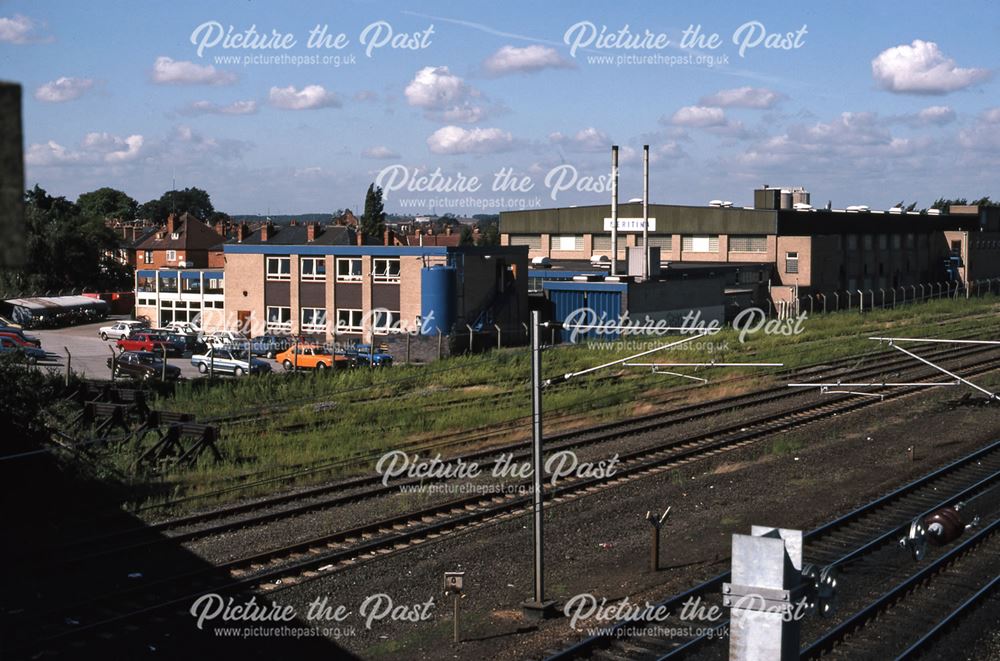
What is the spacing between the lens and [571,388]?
106ft

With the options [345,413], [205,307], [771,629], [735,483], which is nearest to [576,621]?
[771,629]

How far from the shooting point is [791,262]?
2391 inches

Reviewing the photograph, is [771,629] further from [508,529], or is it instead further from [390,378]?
[390,378]

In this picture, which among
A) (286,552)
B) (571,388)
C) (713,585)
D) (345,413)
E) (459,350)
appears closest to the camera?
(713,585)

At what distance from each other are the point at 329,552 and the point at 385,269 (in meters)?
34.3

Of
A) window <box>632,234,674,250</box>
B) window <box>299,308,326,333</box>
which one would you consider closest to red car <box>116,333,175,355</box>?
window <box>299,308,326,333</box>

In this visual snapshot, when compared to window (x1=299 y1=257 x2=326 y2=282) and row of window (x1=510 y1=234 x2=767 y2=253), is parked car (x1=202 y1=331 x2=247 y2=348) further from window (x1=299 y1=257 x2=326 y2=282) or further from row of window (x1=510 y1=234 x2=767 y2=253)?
row of window (x1=510 y1=234 x2=767 y2=253)

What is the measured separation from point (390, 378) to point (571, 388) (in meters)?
5.96

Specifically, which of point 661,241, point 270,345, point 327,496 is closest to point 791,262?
point 661,241

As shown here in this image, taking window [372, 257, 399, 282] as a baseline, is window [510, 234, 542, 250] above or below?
above

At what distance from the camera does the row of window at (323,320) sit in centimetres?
4797

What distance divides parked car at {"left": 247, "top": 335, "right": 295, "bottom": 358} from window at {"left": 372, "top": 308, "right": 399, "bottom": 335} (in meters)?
4.03

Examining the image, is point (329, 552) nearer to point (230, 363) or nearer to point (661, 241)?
point (230, 363)

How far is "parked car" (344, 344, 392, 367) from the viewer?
1590 inches
